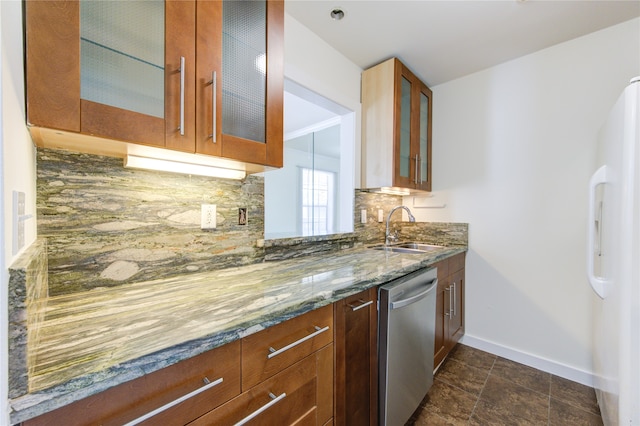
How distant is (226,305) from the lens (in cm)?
87

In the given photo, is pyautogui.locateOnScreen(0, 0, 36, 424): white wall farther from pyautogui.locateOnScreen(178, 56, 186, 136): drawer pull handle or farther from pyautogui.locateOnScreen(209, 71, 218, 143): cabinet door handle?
pyautogui.locateOnScreen(209, 71, 218, 143): cabinet door handle

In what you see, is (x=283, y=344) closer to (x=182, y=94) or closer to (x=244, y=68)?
(x=182, y=94)

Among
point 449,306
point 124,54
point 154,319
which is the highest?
point 124,54

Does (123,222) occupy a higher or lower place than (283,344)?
higher

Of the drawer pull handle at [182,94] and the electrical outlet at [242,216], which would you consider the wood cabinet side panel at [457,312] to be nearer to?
the electrical outlet at [242,216]

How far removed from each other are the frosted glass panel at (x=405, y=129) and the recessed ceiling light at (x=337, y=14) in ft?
2.64

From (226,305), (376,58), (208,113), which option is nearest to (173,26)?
(208,113)

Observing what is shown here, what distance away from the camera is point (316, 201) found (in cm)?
464

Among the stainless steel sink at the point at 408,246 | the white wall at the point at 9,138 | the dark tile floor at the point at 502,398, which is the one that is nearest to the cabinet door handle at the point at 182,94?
the white wall at the point at 9,138

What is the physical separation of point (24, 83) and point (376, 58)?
217cm

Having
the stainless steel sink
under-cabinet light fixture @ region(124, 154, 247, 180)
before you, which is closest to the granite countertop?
under-cabinet light fixture @ region(124, 154, 247, 180)

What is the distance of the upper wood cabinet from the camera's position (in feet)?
7.06

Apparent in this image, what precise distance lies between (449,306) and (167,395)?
211 centimetres

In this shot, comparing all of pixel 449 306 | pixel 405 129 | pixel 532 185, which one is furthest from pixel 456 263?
pixel 405 129
